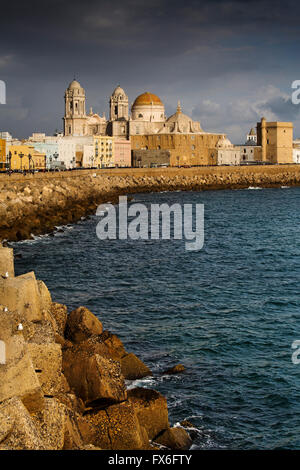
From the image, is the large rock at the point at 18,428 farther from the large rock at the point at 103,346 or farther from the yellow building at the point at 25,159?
the yellow building at the point at 25,159

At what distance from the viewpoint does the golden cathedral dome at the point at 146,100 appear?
8456 cm

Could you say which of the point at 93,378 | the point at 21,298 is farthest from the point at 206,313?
the point at 93,378

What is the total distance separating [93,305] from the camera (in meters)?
13.7

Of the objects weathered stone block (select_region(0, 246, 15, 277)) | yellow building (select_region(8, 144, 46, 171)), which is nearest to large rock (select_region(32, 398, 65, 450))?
weathered stone block (select_region(0, 246, 15, 277))

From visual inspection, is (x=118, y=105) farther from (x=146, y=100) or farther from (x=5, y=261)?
(x=5, y=261)

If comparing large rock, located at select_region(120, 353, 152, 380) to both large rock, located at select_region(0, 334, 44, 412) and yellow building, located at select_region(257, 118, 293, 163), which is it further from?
yellow building, located at select_region(257, 118, 293, 163)

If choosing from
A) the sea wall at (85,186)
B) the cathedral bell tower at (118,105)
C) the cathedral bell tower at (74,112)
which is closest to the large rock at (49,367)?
the sea wall at (85,186)

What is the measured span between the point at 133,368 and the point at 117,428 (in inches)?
108

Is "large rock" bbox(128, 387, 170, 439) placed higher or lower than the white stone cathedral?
lower

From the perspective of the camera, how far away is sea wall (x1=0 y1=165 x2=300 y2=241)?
25.5 metres

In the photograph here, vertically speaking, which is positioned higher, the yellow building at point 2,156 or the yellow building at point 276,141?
the yellow building at point 276,141

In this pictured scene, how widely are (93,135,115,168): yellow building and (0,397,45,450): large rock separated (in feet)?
214

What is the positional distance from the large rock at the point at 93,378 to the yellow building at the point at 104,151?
63.2 m
